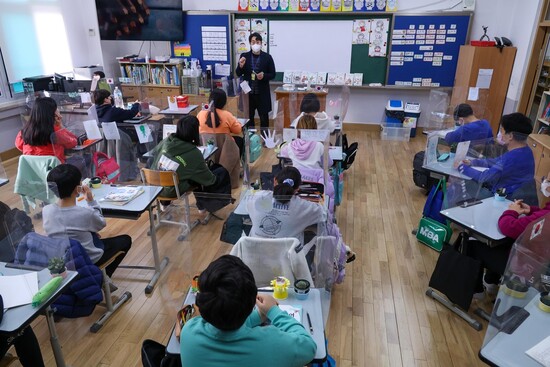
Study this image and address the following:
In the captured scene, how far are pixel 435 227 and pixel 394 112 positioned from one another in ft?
11.8

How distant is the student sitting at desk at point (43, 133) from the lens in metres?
3.57

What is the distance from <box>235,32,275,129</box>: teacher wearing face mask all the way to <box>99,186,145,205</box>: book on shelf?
3.28 m

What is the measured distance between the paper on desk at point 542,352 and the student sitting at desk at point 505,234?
0.91 metres

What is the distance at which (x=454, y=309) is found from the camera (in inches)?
105

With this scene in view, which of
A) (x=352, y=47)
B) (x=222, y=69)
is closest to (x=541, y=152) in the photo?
(x=352, y=47)

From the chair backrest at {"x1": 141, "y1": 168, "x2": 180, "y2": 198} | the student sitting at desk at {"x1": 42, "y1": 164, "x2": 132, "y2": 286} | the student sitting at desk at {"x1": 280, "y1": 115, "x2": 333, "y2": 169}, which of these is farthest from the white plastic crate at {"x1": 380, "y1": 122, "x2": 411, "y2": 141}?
the student sitting at desk at {"x1": 42, "y1": 164, "x2": 132, "y2": 286}

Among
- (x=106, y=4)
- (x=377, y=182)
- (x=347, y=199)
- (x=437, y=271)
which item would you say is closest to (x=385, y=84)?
(x=377, y=182)

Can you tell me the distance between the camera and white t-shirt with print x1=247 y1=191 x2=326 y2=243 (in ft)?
7.44

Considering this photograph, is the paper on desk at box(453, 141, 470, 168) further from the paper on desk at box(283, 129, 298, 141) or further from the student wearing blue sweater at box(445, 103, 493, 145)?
the paper on desk at box(283, 129, 298, 141)

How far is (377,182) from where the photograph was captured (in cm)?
487

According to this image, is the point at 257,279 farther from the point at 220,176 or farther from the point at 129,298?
the point at 220,176

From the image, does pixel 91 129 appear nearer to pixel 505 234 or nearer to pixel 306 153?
pixel 306 153

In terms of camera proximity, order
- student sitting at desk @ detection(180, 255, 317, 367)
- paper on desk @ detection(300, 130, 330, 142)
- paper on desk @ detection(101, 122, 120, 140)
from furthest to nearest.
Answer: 1. paper on desk @ detection(101, 122, 120, 140)
2. paper on desk @ detection(300, 130, 330, 142)
3. student sitting at desk @ detection(180, 255, 317, 367)

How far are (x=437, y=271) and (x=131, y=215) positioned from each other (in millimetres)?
2187
